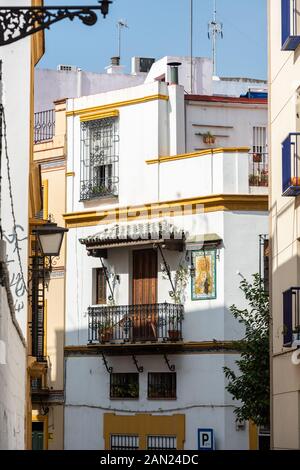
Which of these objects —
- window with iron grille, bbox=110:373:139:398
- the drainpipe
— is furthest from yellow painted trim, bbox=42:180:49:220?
window with iron grille, bbox=110:373:139:398

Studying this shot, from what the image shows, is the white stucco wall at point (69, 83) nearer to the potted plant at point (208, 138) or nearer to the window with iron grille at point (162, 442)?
the potted plant at point (208, 138)

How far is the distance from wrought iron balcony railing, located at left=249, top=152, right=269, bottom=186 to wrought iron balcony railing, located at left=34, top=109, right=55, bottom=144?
22.6 feet

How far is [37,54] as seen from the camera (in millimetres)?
25641

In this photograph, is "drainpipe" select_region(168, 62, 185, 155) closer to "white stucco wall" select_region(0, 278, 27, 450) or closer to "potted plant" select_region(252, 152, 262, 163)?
"potted plant" select_region(252, 152, 262, 163)

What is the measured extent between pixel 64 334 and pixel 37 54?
13123mm

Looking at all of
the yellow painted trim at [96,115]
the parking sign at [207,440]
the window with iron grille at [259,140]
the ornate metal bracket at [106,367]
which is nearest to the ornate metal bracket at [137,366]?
the ornate metal bracket at [106,367]

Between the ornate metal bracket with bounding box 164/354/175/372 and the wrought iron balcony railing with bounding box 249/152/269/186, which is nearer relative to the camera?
the wrought iron balcony railing with bounding box 249/152/269/186

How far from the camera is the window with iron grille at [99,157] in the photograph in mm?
37094

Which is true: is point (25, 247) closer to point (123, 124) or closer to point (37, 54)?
point (37, 54)

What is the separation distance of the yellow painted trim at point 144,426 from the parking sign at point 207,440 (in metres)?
0.66

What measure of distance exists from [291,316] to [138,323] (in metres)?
12.7

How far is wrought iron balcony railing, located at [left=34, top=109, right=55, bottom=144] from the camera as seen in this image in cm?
3950

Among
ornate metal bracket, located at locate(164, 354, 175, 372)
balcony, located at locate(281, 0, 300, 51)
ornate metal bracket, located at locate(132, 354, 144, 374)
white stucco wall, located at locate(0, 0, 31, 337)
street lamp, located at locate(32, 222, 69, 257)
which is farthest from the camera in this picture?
ornate metal bracket, located at locate(132, 354, 144, 374)

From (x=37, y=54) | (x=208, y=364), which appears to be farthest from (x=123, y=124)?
(x=37, y=54)
